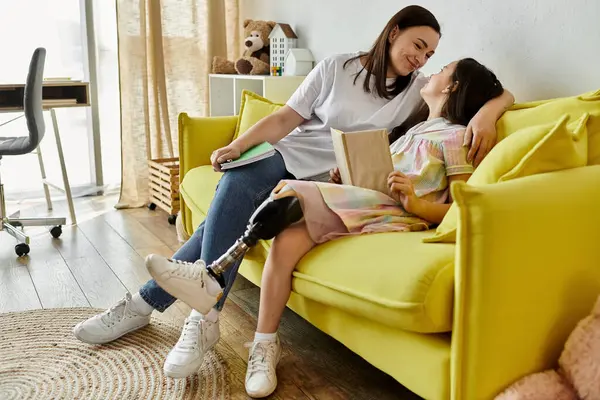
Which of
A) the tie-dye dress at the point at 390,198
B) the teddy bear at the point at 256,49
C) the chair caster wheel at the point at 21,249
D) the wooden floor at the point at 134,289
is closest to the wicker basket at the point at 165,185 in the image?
the wooden floor at the point at 134,289

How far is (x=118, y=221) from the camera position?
3371 mm

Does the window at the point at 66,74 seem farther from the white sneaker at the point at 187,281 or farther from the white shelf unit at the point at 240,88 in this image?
the white sneaker at the point at 187,281

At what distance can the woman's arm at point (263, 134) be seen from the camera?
195 centimetres

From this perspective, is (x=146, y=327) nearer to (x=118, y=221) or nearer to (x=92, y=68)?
(x=118, y=221)

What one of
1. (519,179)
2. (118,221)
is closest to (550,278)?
(519,179)

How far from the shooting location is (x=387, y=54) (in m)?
2.05

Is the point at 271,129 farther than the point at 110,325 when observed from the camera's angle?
Yes

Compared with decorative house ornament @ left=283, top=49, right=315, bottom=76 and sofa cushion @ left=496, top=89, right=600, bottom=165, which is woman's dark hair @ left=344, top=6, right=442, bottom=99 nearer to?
sofa cushion @ left=496, top=89, right=600, bottom=165

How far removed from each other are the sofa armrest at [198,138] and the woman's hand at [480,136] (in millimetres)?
1121

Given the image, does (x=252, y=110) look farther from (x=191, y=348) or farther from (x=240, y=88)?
(x=191, y=348)

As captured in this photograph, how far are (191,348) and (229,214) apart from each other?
0.37 meters

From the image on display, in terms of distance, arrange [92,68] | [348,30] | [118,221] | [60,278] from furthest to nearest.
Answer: [92,68], [118,221], [348,30], [60,278]

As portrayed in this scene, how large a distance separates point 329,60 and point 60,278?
1.32 meters

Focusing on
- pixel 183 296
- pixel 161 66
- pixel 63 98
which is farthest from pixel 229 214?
pixel 161 66
